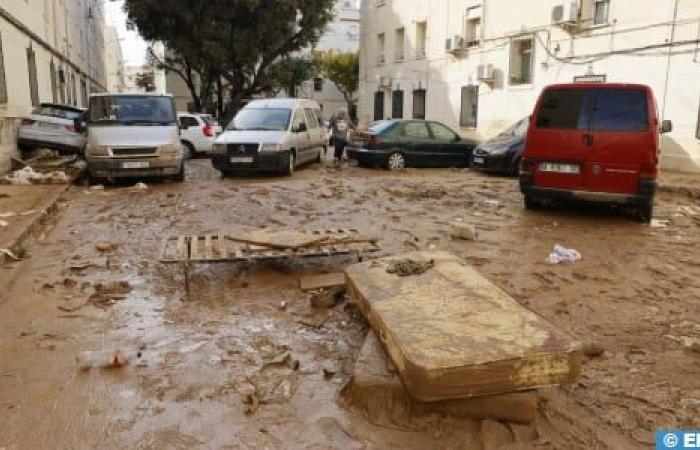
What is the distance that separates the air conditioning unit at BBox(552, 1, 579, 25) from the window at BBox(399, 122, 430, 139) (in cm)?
543

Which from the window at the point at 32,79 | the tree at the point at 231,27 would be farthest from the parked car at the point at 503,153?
the tree at the point at 231,27

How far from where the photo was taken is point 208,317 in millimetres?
4605

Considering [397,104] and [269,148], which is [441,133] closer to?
[269,148]

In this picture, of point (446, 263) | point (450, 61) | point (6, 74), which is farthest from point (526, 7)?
point (446, 263)

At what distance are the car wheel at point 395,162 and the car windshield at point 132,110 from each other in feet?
18.4

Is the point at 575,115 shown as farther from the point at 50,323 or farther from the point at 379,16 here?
the point at 379,16

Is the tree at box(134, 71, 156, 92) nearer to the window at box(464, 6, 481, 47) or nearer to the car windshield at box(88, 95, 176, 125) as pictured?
the window at box(464, 6, 481, 47)

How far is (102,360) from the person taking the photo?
12.3 feet

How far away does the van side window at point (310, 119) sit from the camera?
14936mm

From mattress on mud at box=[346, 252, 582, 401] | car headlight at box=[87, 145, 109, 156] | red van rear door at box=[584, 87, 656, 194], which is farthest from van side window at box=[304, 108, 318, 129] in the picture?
mattress on mud at box=[346, 252, 582, 401]

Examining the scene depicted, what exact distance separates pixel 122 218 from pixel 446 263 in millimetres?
5806

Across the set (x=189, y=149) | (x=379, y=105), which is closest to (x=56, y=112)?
(x=189, y=149)

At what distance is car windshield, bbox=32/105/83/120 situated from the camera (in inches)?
553

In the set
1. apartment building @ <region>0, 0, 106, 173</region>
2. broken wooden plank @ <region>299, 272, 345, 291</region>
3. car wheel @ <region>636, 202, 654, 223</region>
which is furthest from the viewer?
apartment building @ <region>0, 0, 106, 173</region>
